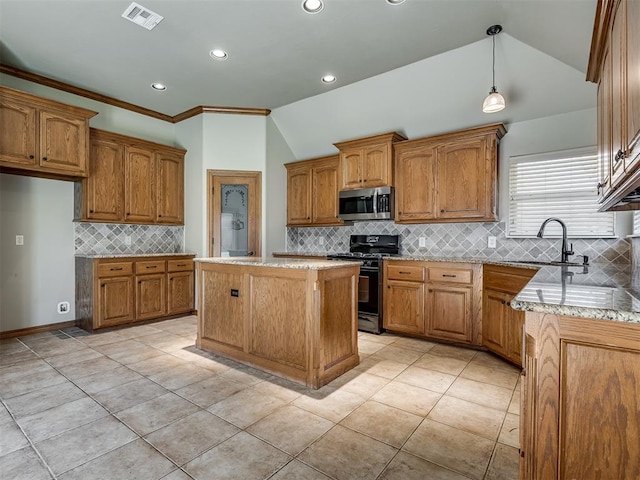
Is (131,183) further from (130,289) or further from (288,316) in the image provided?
(288,316)

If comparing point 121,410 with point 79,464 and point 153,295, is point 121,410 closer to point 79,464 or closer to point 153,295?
point 79,464

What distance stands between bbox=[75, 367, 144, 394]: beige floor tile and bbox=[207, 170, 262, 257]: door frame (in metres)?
2.25

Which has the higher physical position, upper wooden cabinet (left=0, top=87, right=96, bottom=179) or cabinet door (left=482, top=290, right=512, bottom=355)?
upper wooden cabinet (left=0, top=87, right=96, bottom=179)

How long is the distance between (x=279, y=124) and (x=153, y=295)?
3070mm

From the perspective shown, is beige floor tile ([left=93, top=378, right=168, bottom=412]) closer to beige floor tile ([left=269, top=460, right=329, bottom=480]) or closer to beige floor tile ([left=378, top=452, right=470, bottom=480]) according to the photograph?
beige floor tile ([left=269, top=460, right=329, bottom=480])

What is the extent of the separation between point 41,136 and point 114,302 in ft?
6.56

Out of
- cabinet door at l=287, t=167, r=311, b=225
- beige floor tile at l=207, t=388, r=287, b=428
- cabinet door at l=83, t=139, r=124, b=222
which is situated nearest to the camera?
beige floor tile at l=207, t=388, r=287, b=428

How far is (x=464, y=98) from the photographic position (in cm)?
373

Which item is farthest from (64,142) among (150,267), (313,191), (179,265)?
(313,191)

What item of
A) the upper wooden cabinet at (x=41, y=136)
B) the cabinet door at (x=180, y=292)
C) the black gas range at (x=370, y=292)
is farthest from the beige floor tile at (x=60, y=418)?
the black gas range at (x=370, y=292)

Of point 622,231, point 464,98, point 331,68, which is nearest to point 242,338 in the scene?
point 331,68

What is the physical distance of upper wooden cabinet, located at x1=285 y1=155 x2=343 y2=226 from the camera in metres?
4.94

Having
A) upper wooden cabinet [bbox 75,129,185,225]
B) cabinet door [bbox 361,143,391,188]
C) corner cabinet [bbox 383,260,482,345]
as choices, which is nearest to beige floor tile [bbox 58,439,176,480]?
corner cabinet [bbox 383,260,482,345]

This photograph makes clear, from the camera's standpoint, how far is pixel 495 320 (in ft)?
10.5
